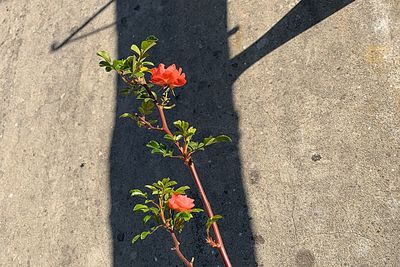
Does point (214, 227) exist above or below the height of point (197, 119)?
below

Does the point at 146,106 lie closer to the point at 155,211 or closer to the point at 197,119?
the point at 155,211

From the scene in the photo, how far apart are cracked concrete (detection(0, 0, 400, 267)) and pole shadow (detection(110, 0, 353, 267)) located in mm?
86

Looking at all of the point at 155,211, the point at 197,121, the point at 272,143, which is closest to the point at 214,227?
the point at 155,211

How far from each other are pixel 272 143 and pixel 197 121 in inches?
30.7

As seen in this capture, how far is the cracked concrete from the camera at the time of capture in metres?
3.68

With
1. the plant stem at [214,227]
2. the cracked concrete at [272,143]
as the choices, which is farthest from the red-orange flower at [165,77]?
the cracked concrete at [272,143]

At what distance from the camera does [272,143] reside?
4.14 metres

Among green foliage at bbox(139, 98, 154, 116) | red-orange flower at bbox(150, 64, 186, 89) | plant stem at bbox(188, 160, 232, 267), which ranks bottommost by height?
plant stem at bbox(188, 160, 232, 267)

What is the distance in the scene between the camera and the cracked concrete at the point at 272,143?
12.1 feet

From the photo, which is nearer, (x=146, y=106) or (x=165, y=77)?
(x=165, y=77)

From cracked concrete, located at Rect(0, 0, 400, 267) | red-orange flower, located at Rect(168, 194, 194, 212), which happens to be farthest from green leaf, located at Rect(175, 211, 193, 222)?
cracked concrete, located at Rect(0, 0, 400, 267)

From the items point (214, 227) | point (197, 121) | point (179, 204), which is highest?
point (197, 121)

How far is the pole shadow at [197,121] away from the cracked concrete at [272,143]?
86mm

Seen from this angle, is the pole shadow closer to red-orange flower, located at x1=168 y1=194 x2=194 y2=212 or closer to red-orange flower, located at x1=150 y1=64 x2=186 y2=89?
red-orange flower, located at x1=168 y1=194 x2=194 y2=212
